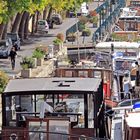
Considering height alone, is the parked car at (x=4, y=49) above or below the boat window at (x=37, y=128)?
below

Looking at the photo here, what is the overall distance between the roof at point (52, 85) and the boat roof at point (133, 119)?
967mm

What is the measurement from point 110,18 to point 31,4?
29063 millimetres

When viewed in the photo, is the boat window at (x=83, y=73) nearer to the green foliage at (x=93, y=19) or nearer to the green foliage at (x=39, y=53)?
the green foliage at (x=39, y=53)

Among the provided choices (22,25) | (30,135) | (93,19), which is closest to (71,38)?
(22,25)

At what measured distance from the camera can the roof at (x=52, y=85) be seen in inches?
667

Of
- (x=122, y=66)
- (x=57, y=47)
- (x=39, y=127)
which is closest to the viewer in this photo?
(x=39, y=127)

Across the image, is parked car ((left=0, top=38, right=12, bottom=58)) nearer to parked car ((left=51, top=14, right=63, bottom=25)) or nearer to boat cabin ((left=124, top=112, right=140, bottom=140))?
boat cabin ((left=124, top=112, right=140, bottom=140))

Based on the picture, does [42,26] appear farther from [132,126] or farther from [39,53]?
[132,126]

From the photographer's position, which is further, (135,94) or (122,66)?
(122,66)

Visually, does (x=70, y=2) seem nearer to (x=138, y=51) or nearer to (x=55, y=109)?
(x=138, y=51)

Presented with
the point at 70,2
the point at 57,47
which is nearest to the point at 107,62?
the point at 57,47

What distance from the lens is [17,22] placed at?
2085 inches

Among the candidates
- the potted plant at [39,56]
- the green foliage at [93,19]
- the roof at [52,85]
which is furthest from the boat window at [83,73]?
the green foliage at [93,19]

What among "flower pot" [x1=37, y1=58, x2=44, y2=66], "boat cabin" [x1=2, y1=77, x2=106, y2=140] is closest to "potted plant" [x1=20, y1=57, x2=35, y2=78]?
"flower pot" [x1=37, y1=58, x2=44, y2=66]
